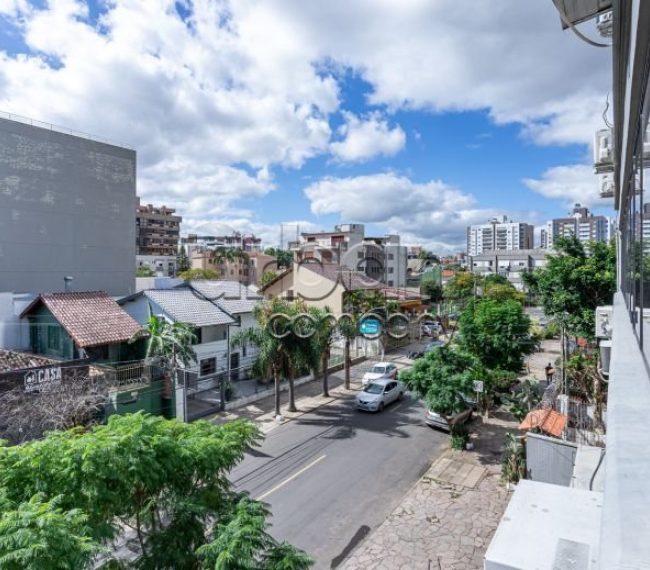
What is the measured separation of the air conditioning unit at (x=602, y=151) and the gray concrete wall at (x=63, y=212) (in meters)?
28.9

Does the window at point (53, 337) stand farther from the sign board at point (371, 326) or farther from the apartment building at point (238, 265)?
the apartment building at point (238, 265)

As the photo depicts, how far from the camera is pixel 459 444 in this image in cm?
1551

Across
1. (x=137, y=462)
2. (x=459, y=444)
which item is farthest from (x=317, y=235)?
(x=137, y=462)

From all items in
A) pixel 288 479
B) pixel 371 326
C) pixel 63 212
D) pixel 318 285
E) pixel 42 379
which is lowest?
pixel 288 479

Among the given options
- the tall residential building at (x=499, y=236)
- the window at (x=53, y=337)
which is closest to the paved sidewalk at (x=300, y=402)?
the window at (x=53, y=337)

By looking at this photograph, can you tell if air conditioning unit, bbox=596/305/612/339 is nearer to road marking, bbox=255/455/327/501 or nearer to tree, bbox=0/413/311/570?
road marking, bbox=255/455/327/501

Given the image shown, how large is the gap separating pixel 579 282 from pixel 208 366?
59.1ft

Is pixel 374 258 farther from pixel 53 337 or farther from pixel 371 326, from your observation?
pixel 53 337

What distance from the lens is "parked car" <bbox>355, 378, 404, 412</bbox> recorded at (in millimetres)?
19938

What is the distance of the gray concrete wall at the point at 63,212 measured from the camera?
2595 cm

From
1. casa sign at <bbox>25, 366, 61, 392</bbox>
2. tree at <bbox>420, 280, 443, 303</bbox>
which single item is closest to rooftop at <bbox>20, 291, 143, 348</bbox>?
casa sign at <bbox>25, 366, 61, 392</bbox>

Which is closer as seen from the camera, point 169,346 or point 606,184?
point 606,184

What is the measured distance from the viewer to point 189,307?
22875mm

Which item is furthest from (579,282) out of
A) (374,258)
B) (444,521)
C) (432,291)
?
(374,258)
